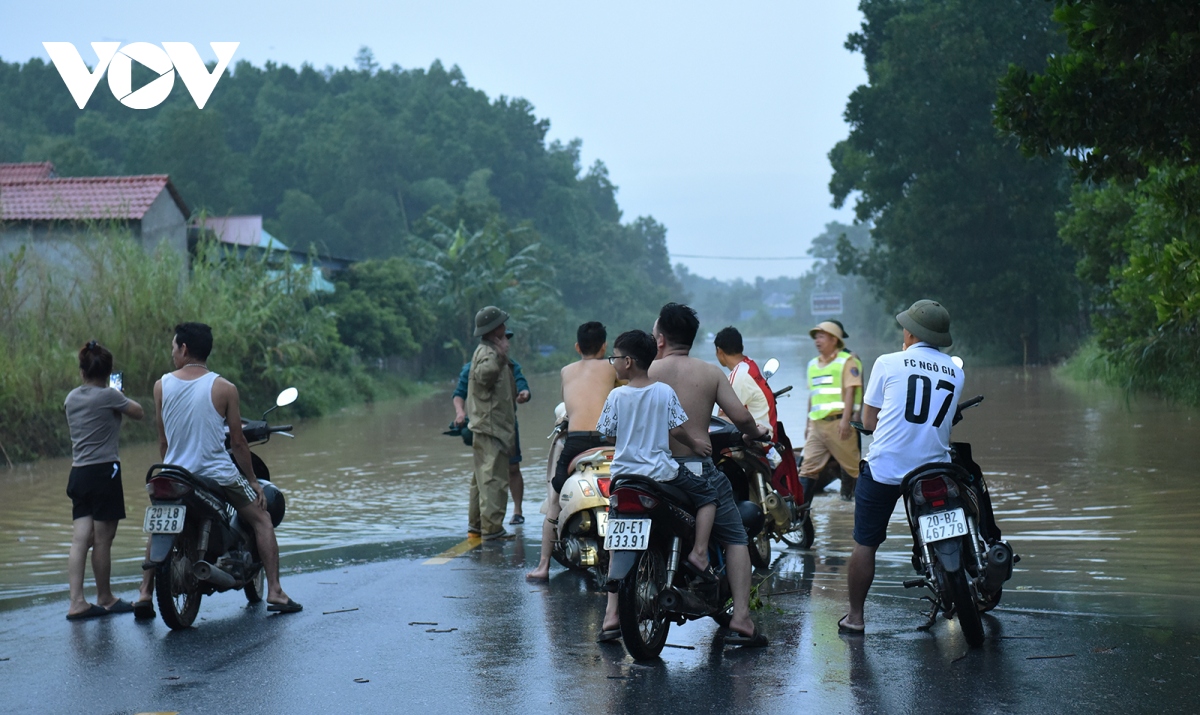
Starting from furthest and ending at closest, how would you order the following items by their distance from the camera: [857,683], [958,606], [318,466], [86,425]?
[318,466]
[86,425]
[958,606]
[857,683]

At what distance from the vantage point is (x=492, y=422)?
10.5m

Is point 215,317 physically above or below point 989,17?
below

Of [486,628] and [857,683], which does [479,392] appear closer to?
[486,628]

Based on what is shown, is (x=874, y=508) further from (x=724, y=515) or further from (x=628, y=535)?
(x=628, y=535)

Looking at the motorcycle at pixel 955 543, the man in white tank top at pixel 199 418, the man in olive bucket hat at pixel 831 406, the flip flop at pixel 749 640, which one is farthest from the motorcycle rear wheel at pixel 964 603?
the man in olive bucket hat at pixel 831 406

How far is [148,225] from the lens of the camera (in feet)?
114

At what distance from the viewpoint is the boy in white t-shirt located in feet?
20.7

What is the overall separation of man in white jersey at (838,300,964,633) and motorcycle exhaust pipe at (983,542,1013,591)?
1.74 ft

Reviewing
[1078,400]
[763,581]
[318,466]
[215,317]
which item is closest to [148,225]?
[215,317]

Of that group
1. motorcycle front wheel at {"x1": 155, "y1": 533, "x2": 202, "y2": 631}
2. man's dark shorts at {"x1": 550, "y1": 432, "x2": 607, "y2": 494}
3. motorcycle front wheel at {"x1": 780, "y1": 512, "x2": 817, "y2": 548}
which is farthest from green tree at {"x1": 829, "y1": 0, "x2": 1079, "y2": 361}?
motorcycle front wheel at {"x1": 155, "y1": 533, "x2": 202, "y2": 631}

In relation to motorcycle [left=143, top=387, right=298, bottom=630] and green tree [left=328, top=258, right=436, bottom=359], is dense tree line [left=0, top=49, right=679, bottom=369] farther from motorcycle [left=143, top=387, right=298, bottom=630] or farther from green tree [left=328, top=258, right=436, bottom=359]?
motorcycle [left=143, top=387, right=298, bottom=630]

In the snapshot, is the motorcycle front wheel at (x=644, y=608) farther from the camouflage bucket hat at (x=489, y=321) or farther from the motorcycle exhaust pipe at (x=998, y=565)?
the camouflage bucket hat at (x=489, y=321)

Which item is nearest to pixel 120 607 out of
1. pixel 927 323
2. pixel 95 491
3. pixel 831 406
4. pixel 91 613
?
pixel 91 613

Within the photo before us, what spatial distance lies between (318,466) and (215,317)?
7.79 m
